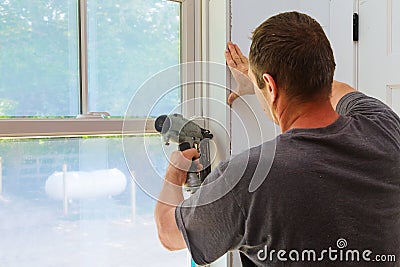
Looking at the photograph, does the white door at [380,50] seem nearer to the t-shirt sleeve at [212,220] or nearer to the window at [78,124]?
the window at [78,124]

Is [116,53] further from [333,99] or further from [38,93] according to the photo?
[333,99]

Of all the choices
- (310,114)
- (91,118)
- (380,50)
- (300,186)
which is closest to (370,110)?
(310,114)

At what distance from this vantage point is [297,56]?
933mm

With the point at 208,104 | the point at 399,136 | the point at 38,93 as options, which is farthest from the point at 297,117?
the point at 38,93

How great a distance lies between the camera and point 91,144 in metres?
1.26

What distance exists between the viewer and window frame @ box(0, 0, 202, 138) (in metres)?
1.10

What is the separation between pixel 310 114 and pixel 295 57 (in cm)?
12

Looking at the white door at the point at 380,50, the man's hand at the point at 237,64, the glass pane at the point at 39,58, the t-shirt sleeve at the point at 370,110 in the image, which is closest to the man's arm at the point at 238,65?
the man's hand at the point at 237,64

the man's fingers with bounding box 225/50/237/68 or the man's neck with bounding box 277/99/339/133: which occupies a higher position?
the man's fingers with bounding box 225/50/237/68

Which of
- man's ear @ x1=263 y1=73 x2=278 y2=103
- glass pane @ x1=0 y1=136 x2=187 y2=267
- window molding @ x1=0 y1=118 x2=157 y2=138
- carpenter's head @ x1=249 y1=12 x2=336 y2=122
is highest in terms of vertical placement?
carpenter's head @ x1=249 y1=12 x2=336 y2=122

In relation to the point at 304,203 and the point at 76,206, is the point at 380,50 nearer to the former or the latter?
the point at 304,203

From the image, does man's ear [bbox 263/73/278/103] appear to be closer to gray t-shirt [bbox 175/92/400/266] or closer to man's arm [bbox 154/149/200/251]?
gray t-shirt [bbox 175/92/400/266]

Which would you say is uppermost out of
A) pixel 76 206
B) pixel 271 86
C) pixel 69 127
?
pixel 271 86

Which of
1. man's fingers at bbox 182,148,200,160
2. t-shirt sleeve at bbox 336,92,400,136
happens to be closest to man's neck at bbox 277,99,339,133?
t-shirt sleeve at bbox 336,92,400,136
